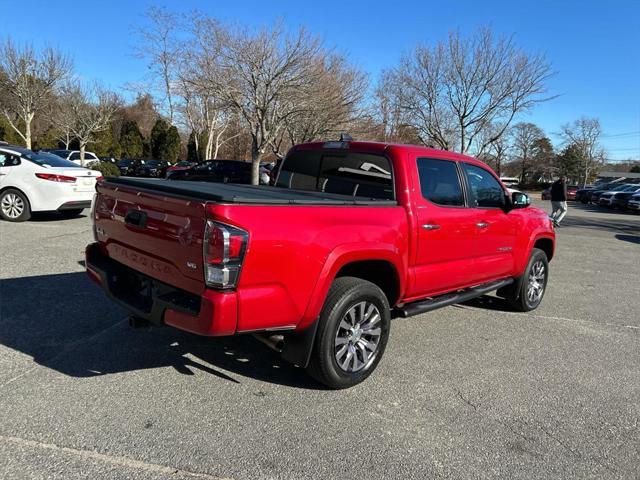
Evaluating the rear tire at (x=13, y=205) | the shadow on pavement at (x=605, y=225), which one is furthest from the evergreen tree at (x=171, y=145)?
the rear tire at (x=13, y=205)

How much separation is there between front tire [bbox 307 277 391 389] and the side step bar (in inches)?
15.0

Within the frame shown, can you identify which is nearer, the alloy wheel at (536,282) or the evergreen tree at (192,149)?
the alloy wheel at (536,282)

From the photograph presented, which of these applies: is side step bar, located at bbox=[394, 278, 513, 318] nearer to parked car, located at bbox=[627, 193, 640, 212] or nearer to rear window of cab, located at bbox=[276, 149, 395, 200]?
rear window of cab, located at bbox=[276, 149, 395, 200]

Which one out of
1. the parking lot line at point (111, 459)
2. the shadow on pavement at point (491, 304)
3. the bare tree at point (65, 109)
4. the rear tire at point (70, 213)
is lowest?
the parking lot line at point (111, 459)

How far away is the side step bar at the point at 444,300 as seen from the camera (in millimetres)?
4195

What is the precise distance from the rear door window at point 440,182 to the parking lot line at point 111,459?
2824mm

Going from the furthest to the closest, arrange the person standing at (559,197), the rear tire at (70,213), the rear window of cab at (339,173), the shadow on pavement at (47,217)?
the person standing at (559,197)
the rear tire at (70,213)
the shadow on pavement at (47,217)
the rear window of cab at (339,173)

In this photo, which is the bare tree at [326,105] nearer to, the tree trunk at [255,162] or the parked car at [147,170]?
the tree trunk at [255,162]

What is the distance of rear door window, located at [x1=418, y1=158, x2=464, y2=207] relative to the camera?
171 inches

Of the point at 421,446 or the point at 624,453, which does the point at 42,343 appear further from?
the point at 624,453

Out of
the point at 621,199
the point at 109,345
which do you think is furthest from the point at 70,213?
the point at 621,199

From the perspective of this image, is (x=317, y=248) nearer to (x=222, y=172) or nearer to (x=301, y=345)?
(x=301, y=345)

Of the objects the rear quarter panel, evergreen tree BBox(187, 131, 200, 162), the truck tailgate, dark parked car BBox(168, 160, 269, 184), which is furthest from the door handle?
evergreen tree BBox(187, 131, 200, 162)

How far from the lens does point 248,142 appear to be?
4831 cm
